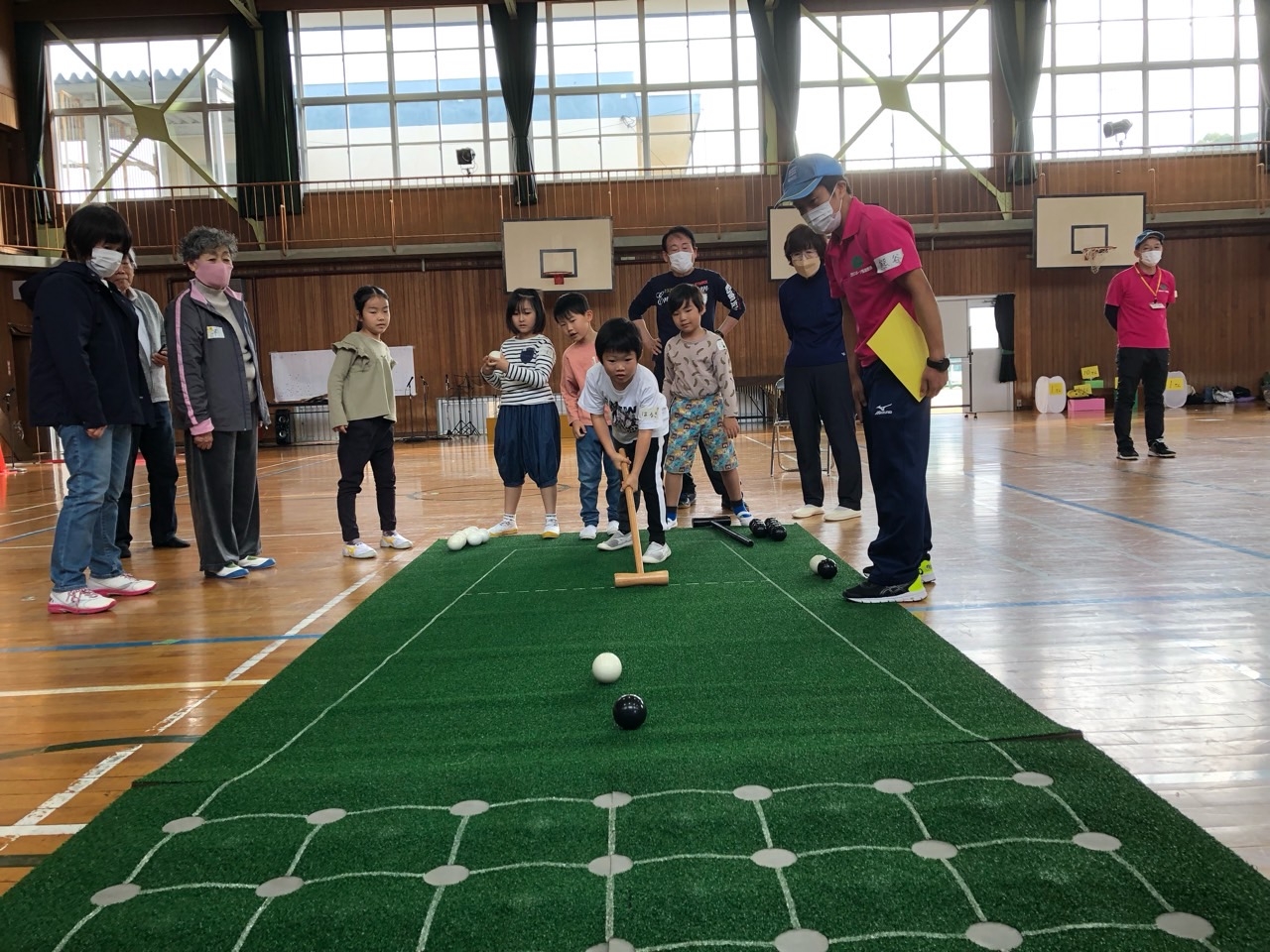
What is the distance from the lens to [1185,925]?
131cm

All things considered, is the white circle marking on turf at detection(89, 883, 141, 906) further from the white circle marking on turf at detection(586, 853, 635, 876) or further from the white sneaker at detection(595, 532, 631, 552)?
the white sneaker at detection(595, 532, 631, 552)

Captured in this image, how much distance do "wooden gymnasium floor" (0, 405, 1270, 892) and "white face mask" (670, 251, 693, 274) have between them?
57.7 inches

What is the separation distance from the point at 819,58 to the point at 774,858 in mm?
16217

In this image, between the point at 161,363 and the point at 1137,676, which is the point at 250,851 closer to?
the point at 1137,676

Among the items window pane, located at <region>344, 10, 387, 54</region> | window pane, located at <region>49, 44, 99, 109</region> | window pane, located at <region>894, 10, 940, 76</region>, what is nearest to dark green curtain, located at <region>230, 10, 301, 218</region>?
window pane, located at <region>344, 10, 387, 54</region>

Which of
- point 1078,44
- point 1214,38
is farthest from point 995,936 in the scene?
point 1214,38

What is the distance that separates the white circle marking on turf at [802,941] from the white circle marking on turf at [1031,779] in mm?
639

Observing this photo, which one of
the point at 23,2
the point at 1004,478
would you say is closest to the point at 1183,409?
the point at 1004,478

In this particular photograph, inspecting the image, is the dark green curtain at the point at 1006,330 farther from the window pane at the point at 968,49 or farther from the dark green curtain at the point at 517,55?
the dark green curtain at the point at 517,55

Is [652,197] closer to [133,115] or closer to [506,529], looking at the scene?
[133,115]

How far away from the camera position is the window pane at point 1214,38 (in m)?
15.5

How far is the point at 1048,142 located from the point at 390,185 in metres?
10.8

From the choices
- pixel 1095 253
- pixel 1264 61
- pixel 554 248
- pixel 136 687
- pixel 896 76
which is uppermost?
pixel 896 76

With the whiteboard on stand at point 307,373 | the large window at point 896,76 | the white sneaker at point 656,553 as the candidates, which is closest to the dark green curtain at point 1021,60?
the large window at point 896,76
